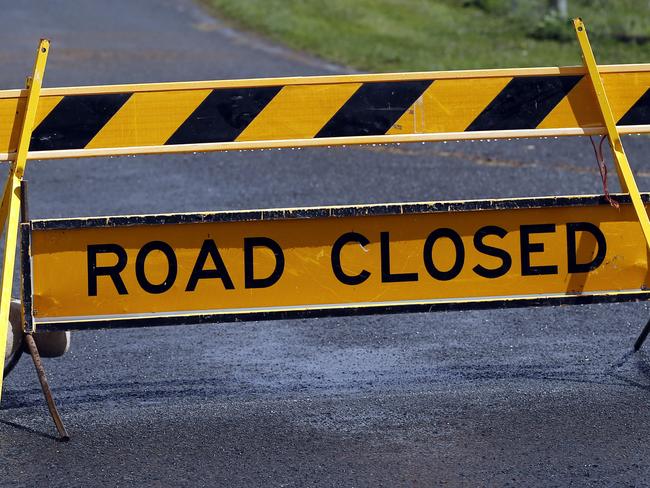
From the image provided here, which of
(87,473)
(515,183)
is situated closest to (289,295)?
(87,473)

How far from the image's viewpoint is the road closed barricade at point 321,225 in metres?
4.71

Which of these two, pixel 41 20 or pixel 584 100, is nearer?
pixel 584 100

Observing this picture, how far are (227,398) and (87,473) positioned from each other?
0.95 meters

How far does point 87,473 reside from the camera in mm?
4277

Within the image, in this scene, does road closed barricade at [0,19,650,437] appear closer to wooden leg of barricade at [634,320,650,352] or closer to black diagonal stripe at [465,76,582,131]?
black diagonal stripe at [465,76,582,131]

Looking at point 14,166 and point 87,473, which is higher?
point 14,166

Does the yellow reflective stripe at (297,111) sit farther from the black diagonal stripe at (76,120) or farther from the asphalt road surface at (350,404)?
the asphalt road surface at (350,404)

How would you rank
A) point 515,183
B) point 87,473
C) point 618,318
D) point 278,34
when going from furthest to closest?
point 278,34 → point 515,183 → point 618,318 → point 87,473

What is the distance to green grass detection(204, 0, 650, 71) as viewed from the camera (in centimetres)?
1709

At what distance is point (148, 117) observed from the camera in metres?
4.72

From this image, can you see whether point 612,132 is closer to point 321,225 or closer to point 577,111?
point 577,111

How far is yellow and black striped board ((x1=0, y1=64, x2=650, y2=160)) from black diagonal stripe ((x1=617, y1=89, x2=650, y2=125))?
43 mm

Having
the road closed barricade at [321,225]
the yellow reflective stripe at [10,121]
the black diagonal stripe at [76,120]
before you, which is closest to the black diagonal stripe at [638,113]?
the road closed barricade at [321,225]

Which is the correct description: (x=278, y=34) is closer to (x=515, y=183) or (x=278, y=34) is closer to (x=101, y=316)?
(x=515, y=183)
